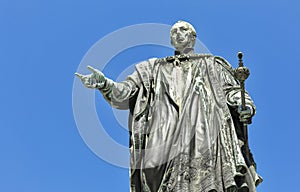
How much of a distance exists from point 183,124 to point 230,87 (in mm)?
1467

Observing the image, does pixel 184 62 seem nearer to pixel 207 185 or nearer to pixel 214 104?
pixel 214 104

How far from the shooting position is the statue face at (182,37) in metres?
19.6

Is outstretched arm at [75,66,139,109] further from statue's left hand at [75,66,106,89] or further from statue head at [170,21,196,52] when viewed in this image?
statue head at [170,21,196,52]

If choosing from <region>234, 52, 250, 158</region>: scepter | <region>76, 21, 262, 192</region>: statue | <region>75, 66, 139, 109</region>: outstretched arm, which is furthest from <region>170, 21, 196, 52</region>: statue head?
<region>234, 52, 250, 158</region>: scepter

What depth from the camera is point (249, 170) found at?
708 inches

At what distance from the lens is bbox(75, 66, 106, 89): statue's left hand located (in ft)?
60.3

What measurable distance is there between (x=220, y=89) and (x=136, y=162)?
90.0 inches

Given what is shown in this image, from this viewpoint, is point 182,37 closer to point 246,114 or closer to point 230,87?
point 230,87

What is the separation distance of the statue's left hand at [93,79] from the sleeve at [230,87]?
8.19 feet

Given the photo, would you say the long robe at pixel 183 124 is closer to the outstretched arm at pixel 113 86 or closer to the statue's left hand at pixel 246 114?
the outstretched arm at pixel 113 86

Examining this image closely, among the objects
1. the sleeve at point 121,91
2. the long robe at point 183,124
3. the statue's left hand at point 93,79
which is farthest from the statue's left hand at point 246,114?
the statue's left hand at point 93,79

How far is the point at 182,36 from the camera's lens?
19.6m

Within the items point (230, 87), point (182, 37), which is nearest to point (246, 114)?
point (230, 87)

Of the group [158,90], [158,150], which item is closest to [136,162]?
[158,150]
